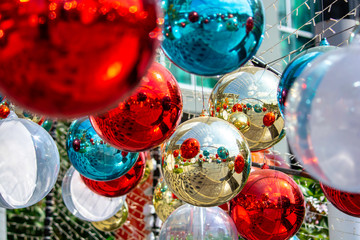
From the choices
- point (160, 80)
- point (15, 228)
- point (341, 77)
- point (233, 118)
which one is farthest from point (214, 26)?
point (15, 228)

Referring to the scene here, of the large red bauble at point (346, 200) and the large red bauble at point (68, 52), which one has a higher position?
the large red bauble at point (68, 52)

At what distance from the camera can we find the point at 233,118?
5.35 feet

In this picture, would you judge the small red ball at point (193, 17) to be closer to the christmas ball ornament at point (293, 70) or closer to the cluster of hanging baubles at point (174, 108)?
the cluster of hanging baubles at point (174, 108)

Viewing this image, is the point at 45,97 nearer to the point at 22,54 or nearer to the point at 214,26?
the point at 22,54

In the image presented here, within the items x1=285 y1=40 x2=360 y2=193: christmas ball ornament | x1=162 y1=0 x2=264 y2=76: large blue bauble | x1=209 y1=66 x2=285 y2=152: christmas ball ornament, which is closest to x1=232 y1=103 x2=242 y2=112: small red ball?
x1=209 y1=66 x2=285 y2=152: christmas ball ornament

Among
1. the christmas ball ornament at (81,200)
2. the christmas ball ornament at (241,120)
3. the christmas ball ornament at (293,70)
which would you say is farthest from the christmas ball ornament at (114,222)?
the christmas ball ornament at (293,70)

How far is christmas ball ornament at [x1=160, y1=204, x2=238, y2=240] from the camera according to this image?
58.1 inches

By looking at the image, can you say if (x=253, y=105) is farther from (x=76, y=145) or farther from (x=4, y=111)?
(x=4, y=111)

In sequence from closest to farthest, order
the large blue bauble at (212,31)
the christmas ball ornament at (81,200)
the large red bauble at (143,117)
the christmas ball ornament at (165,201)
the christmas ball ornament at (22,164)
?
1. the large blue bauble at (212,31)
2. the large red bauble at (143,117)
3. the christmas ball ornament at (22,164)
4. the christmas ball ornament at (81,200)
5. the christmas ball ornament at (165,201)

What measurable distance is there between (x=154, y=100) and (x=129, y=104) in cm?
6

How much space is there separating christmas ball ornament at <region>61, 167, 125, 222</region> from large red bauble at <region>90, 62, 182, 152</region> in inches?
34.8

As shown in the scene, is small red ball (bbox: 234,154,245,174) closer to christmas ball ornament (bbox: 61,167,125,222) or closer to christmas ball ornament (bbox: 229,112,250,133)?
christmas ball ornament (bbox: 229,112,250,133)

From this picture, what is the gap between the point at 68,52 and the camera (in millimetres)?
655

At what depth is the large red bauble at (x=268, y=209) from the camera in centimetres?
151
